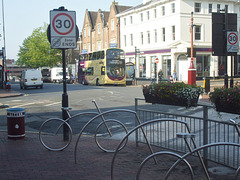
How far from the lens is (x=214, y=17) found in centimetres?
1207

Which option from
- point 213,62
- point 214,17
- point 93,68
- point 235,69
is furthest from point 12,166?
point 235,69

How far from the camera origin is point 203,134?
5.62 metres

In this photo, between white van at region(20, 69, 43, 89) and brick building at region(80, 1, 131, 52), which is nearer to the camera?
white van at region(20, 69, 43, 89)

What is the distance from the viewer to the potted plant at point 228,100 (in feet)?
17.6

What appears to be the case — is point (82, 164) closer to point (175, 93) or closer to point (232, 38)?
point (175, 93)

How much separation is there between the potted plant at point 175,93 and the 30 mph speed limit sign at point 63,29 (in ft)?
7.93

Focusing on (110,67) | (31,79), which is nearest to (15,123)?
(31,79)

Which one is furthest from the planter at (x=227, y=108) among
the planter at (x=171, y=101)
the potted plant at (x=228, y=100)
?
the planter at (x=171, y=101)

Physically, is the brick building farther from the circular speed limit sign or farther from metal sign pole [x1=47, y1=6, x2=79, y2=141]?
metal sign pole [x1=47, y1=6, x2=79, y2=141]

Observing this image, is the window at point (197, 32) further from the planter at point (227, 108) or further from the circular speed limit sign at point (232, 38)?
the planter at point (227, 108)

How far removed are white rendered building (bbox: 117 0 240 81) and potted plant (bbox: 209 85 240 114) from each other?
1465 inches

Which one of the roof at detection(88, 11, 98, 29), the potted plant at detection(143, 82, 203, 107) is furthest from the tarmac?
the roof at detection(88, 11, 98, 29)

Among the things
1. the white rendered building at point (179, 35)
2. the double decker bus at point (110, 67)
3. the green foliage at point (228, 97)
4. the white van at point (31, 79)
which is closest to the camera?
the green foliage at point (228, 97)

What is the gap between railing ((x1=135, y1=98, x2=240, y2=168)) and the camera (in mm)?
5097
